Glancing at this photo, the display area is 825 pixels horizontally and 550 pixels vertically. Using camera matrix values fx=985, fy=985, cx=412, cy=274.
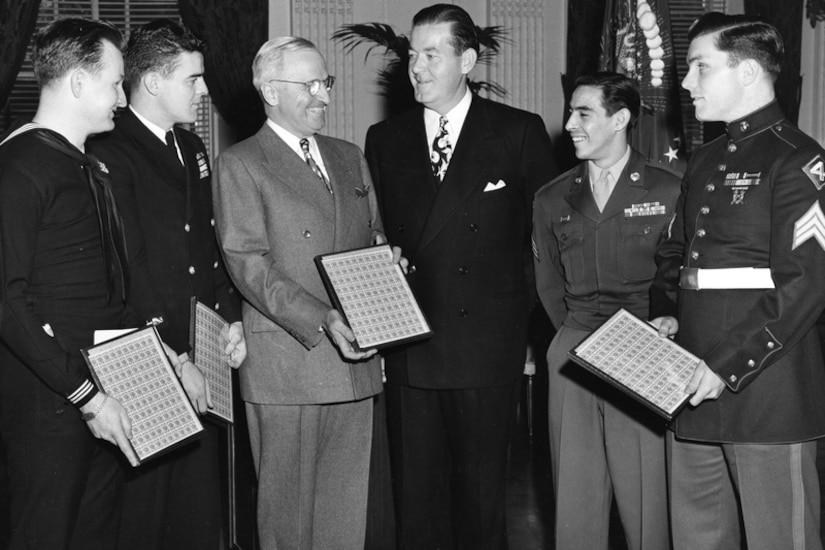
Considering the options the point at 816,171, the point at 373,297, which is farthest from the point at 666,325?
the point at 373,297

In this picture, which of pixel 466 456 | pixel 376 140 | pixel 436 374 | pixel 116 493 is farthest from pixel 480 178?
pixel 116 493

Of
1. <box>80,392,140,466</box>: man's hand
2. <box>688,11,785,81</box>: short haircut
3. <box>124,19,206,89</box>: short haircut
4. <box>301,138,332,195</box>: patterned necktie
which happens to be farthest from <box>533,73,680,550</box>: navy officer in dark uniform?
<box>80,392,140,466</box>: man's hand

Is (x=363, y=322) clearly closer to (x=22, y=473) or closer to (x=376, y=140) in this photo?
(x=376, y=140)

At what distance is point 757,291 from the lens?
97.6 inches

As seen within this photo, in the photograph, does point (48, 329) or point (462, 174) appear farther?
point (462, 174)

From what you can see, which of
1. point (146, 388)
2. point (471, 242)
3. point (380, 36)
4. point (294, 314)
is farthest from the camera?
point (380, 36)

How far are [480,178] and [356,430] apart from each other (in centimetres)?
89

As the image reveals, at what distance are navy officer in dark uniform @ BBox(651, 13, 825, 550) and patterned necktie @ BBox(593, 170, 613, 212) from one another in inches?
17.4

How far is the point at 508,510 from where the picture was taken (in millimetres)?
4070

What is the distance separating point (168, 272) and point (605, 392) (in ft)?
4.41

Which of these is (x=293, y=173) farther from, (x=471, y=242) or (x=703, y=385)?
(x=703, y=385)

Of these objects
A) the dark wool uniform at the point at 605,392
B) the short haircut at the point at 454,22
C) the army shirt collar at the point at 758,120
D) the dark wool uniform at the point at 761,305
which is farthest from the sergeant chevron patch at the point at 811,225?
the short haircut at the point at 454,22

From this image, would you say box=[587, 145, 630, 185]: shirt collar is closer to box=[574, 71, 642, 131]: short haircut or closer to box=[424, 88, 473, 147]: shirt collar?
box=[574, 71, 642, 131]: short haircut

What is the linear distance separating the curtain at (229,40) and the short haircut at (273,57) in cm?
336
